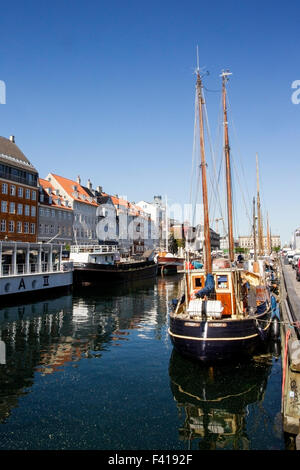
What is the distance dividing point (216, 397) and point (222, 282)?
664 centimetres

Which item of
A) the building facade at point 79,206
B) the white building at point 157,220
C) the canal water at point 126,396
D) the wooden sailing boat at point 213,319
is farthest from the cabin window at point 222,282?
the white building at point 157,220

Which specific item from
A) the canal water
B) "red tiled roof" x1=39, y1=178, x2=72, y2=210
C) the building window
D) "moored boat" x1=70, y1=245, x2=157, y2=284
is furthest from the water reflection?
"red tiled roof" x1=39, y1=178, x2=72, y2=210

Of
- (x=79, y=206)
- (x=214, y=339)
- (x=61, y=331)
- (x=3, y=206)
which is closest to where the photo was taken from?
(x=214, y=339)

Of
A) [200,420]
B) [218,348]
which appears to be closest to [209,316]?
[218,348]

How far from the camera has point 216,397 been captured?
12695 mm

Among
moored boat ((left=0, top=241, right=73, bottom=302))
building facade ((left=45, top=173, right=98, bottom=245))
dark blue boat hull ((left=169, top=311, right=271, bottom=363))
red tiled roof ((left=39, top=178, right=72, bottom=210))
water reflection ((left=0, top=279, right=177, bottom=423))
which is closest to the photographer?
dark blue boat hull ((left=169, top=311, right=271, bottom=363))

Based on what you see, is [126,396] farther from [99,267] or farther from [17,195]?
[17,195]

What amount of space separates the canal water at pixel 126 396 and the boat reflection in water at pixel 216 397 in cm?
3

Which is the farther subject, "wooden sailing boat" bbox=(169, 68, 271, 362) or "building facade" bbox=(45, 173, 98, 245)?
"building facade" bbox=(45, 173, 98, 245)

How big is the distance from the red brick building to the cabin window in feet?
152

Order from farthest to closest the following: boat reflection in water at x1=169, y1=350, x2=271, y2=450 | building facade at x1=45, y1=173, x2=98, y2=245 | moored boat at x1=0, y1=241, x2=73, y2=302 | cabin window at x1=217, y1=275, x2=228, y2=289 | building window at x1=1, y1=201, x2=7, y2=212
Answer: building facade at x1=45, y1=173, x2=98, y2=245 < building window at x1=1, y1=201, x2=7, y2=212 < moored boat at x1=0, y1=241, x2=73, y2=302 < cabin window at x1=217, y1=275, x2=228, y2=289 < boat reflection in water at x1=169, y1=350, x2=271, y2=450

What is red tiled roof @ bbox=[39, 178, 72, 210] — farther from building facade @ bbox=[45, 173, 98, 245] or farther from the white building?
the white building

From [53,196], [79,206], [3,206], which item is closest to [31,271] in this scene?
[3,206]

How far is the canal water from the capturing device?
9812 mm
